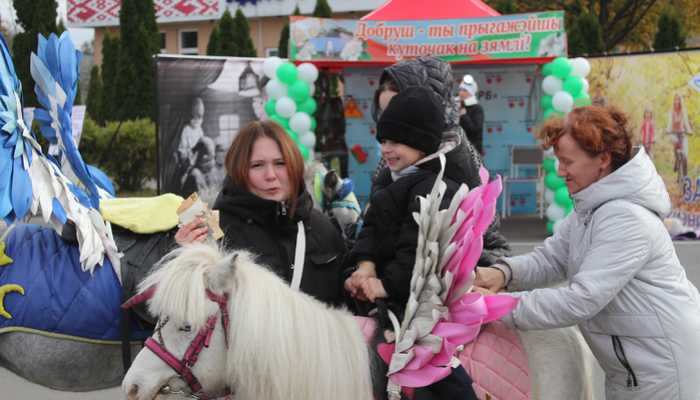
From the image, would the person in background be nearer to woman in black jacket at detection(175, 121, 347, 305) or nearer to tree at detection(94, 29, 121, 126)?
woman in black jacket at detection(175, 121, 347, 305)

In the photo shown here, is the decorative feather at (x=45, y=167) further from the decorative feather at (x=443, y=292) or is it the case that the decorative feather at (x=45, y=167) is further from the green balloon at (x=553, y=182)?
the green balloon at (x=553, y=182)

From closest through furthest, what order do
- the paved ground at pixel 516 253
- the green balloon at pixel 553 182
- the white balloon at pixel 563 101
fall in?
the paved ground at pixel 516 253, the white balloon at pixel 563 101, the green balloon at pixel 553 182

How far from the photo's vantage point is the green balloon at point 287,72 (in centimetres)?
769

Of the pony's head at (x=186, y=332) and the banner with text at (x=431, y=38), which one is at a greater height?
the banner with text at (x=431, y=38)

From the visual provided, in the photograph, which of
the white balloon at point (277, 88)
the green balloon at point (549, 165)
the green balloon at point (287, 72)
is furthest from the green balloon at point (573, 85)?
the white balloon at point (277, 88)

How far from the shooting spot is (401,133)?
1.87 metres

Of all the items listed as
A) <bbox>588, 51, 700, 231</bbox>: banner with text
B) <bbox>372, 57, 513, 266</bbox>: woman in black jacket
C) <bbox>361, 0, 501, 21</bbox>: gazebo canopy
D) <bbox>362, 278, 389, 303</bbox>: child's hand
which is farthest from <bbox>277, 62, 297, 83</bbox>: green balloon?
<bbox>362, 278, 389, 303</bbox>: child's hand

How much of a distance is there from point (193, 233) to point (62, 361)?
2.14 feet

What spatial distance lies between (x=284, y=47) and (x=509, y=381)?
1425 centimetres

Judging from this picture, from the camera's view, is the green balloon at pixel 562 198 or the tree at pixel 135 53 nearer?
the green balloon at pixel 562 198

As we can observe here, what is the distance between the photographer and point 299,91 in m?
7.68

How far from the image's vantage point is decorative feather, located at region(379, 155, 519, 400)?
154cm

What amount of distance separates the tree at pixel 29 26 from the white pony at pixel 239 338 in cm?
1188

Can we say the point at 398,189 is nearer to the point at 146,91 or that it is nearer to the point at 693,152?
the point at 693,152
